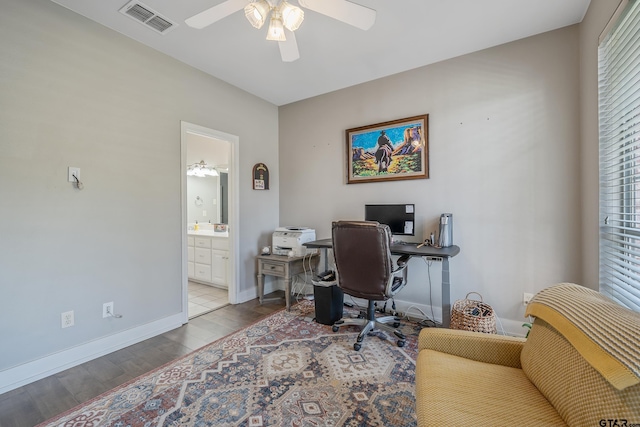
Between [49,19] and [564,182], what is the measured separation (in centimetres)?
407

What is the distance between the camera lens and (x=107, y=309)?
2.16 meters

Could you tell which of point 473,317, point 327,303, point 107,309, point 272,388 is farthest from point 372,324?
point 107,309

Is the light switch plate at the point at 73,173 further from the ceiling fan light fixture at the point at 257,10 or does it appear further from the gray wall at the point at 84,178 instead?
the ceiling fan light fixture at the point at 257,10

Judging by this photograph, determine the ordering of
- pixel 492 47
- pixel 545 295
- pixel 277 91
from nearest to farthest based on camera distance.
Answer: pixel 545 295 < pixel 492 47 < pixel 277 91

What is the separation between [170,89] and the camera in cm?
259

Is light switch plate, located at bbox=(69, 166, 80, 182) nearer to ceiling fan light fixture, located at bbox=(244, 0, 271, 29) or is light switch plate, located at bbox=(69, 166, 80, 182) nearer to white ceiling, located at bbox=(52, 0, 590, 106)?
white ceiling, located at bbox=(52, 0, 590, 106)

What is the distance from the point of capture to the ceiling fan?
1500 millimetres

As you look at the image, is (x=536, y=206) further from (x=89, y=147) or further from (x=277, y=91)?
(x=89, y=147)

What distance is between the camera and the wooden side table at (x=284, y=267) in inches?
119

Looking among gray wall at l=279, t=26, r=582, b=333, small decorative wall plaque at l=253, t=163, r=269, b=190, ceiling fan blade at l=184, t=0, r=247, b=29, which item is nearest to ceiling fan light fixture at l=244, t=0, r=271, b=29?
ceiling fan blade at l=184, t=0, r=247, b=29

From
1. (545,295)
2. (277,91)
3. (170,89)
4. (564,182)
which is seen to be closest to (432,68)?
(564,182)

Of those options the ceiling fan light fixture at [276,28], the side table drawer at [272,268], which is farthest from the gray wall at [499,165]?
the ceiling fan light fixture at [276,28]

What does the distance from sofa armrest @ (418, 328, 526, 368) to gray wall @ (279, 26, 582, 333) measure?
1.34m

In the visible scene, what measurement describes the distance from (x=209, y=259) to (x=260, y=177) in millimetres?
1463
